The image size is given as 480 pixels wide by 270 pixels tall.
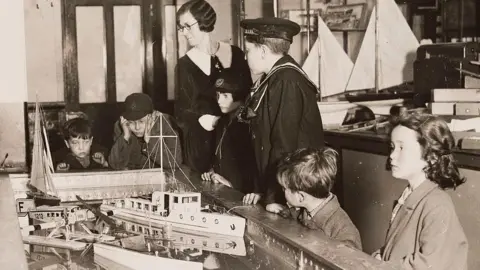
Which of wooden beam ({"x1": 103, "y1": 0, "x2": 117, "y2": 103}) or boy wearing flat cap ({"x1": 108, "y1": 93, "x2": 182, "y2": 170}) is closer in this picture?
boy wearing flat cap ({"x1": 108, "y1": 93, "x2": 182, "y2": 170})

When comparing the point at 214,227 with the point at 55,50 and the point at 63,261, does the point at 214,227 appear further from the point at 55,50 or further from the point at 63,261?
the point at 55,50

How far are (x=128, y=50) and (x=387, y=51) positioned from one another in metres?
2.69

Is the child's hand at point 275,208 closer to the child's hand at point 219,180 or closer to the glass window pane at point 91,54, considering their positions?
the child's hand at point 219,180

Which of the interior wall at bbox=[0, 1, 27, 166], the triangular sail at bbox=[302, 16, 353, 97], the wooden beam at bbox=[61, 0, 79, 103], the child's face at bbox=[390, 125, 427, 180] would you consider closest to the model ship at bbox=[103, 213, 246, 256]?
the child's face at bbox=[390, 125, 427, 180]

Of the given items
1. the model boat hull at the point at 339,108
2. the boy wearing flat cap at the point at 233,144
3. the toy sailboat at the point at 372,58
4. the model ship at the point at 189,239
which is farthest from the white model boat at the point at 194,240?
the toy sailboat at the point at 372,58

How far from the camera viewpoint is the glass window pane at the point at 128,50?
7.01 metres

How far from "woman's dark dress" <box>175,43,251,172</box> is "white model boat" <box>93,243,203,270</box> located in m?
1.50

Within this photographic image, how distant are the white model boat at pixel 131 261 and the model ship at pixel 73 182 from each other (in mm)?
938

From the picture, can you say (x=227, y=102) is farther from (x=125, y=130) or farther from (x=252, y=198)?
(x=125, y=130)

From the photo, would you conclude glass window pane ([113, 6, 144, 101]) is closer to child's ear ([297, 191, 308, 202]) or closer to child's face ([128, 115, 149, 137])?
child's face ([128, 115, 149, 137])

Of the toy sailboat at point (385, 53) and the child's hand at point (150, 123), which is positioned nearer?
the child's hand at point (150, 123)

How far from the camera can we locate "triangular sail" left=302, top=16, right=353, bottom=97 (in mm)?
6461

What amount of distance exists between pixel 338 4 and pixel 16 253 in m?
5.68

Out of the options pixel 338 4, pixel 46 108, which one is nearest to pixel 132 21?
pixel 46 108
